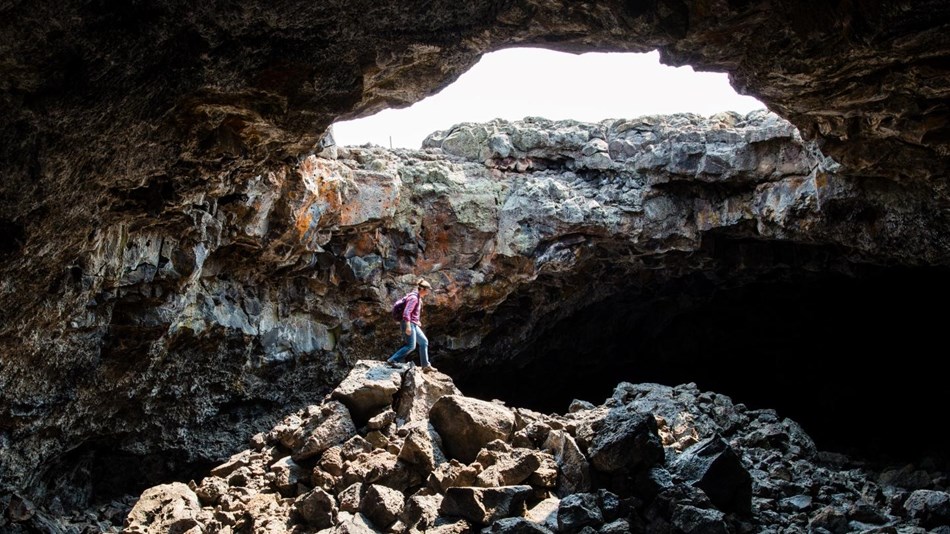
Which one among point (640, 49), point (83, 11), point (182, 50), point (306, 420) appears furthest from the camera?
point (306, 420)

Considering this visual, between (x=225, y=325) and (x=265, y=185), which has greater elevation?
(x=265, y=185)

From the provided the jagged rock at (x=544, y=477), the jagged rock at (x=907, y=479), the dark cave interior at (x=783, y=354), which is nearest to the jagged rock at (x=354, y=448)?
the jagged rock at (x=544, y=477)

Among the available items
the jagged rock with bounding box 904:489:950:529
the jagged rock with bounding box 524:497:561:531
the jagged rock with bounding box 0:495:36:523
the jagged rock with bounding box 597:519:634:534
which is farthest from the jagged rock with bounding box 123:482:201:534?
the jagged rock with bounding box 904:489:950:529

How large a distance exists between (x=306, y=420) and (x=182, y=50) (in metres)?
3.87

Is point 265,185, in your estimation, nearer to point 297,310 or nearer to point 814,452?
point 297,310

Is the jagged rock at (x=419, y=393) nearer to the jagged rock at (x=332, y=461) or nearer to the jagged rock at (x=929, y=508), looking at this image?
the jagged rock at (x=332, y=461)

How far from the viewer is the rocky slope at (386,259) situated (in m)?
9.30

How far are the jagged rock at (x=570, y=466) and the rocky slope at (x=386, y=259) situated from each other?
14.5ft

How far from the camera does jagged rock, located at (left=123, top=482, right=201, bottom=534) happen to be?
701 cm

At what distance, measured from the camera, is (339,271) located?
1238 centimetres

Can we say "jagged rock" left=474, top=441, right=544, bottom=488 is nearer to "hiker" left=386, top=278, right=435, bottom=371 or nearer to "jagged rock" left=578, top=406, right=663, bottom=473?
"jagged rock" left=578, top=406, right=663, bottom=473

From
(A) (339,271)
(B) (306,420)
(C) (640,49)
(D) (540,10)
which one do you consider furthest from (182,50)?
(A) (339,271)

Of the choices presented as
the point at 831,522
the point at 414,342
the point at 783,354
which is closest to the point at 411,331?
the point at 414,342

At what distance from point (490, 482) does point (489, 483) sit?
0.01 meters
